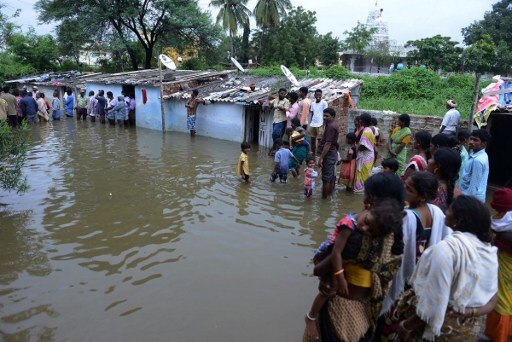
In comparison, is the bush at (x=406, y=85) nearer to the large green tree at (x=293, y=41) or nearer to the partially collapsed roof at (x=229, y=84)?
the partially collapsed roof at (x=229, y=84)

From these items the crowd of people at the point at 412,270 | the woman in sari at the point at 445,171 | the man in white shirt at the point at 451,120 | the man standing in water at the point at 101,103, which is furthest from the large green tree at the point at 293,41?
the crowd of people at the point at 412,270

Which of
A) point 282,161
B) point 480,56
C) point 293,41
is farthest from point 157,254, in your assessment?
point 293,41

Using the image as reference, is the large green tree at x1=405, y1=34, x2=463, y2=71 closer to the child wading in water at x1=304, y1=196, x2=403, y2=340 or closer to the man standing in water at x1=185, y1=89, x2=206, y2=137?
the man standing in water at x1=185, y1=89, x2=206, y2=137

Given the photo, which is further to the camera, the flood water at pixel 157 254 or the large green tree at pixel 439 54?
the large green tree at pixel 439 54

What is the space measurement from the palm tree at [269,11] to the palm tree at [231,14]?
1.18 metres

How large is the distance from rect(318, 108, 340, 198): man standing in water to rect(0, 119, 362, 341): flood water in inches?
13.8

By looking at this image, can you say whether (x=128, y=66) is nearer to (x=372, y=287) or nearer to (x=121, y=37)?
(x=121, y=37)

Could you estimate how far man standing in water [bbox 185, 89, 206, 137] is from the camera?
1435 centimetres

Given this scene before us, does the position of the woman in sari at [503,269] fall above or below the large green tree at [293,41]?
below

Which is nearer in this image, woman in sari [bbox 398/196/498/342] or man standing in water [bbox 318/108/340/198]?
woman in sari [bbox 398/196/498/342]

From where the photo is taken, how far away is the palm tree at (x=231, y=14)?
3666 centimetres

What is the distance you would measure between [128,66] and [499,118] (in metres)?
27.8

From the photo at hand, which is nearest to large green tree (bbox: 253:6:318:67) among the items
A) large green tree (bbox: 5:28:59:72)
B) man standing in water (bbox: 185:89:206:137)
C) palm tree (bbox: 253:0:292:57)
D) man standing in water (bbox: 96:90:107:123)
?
palm tree (bbox: 253:0:292:57)

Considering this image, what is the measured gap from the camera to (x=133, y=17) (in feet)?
84.0
